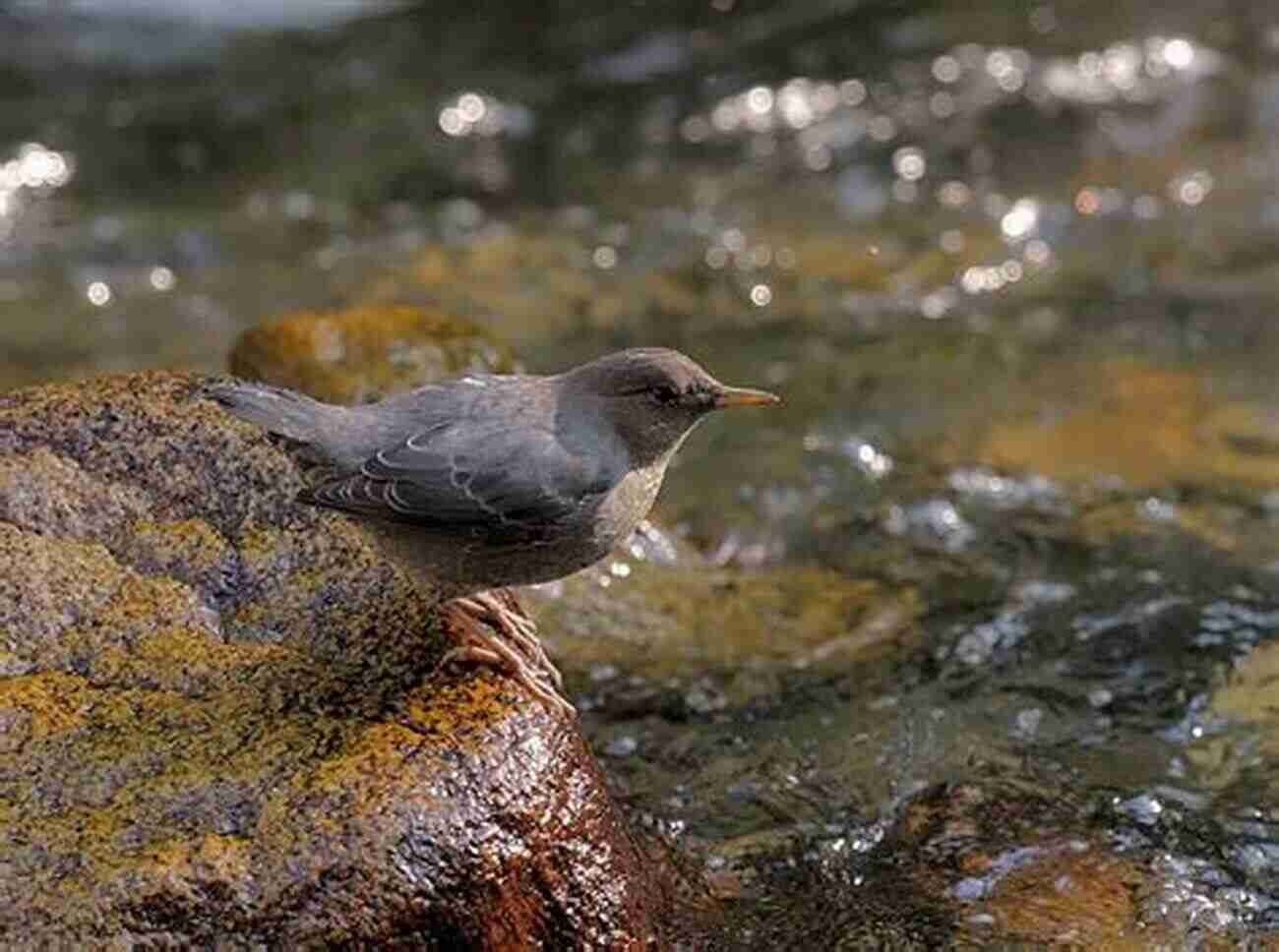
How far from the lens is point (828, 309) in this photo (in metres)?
8.14

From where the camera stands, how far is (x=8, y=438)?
13.0ft

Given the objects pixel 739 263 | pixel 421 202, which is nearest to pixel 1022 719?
pixel 739 263

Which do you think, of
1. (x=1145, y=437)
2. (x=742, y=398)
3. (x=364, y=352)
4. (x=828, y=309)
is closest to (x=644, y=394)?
(x=742, y=398)

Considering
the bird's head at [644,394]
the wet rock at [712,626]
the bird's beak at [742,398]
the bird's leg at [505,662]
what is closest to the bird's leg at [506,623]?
the bird's leg at [505,662]

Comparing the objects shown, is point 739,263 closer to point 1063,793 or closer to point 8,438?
A: point 1063,793

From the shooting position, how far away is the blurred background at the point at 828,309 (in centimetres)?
476

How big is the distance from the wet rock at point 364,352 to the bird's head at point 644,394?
4.95ft

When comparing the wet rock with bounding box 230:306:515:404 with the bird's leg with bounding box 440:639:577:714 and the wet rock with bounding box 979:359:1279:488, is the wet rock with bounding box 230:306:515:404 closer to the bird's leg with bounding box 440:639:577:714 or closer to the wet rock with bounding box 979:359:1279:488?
the bird's leg with bounding box 440:639:577:714

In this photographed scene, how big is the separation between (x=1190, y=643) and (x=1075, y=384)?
2.21 meters

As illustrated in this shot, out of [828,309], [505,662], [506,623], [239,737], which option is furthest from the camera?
[828,309]

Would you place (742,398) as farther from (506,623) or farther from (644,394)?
(506,623)

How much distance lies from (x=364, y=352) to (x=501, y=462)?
6.08 ft

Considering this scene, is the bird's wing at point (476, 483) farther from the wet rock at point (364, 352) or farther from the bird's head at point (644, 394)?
the wet rock at point (364, 352)

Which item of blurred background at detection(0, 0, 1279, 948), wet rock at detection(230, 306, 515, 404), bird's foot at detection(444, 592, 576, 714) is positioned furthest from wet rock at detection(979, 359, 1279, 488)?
bird's foot at detection(444, 592, 576, 714)
